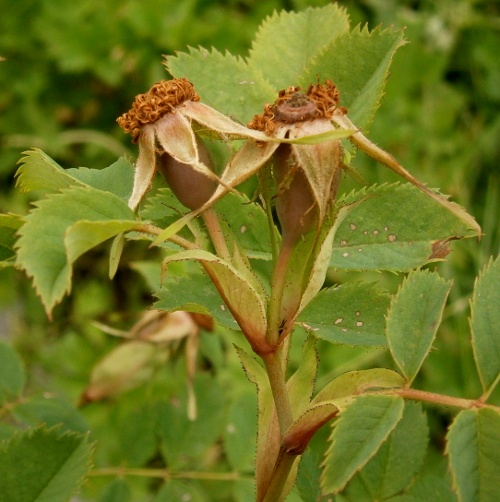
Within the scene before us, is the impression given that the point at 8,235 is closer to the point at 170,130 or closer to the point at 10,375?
the point at 170,130

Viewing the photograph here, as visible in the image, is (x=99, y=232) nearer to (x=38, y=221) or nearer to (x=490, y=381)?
(x=38, y=221)

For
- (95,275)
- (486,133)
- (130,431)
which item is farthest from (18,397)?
(486,133)

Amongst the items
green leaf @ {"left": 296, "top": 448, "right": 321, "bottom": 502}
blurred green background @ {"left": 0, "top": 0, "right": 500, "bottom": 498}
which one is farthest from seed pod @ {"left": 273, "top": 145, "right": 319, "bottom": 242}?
blurred green background @ {"left": 0, "top": 0, "right": 500, "bottom": 498}

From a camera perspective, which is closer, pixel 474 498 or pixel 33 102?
pixel 474 498

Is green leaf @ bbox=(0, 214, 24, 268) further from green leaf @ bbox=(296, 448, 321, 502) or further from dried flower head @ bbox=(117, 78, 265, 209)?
green leaf @ bbox=(296, 448, 321, 502)

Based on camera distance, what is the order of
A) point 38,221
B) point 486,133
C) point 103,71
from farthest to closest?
point 486,133
point 103,71
point 38,221

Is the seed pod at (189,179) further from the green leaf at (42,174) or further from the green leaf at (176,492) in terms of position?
the green leaf at (176,492)

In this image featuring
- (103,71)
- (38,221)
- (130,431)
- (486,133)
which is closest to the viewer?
(38,221)
